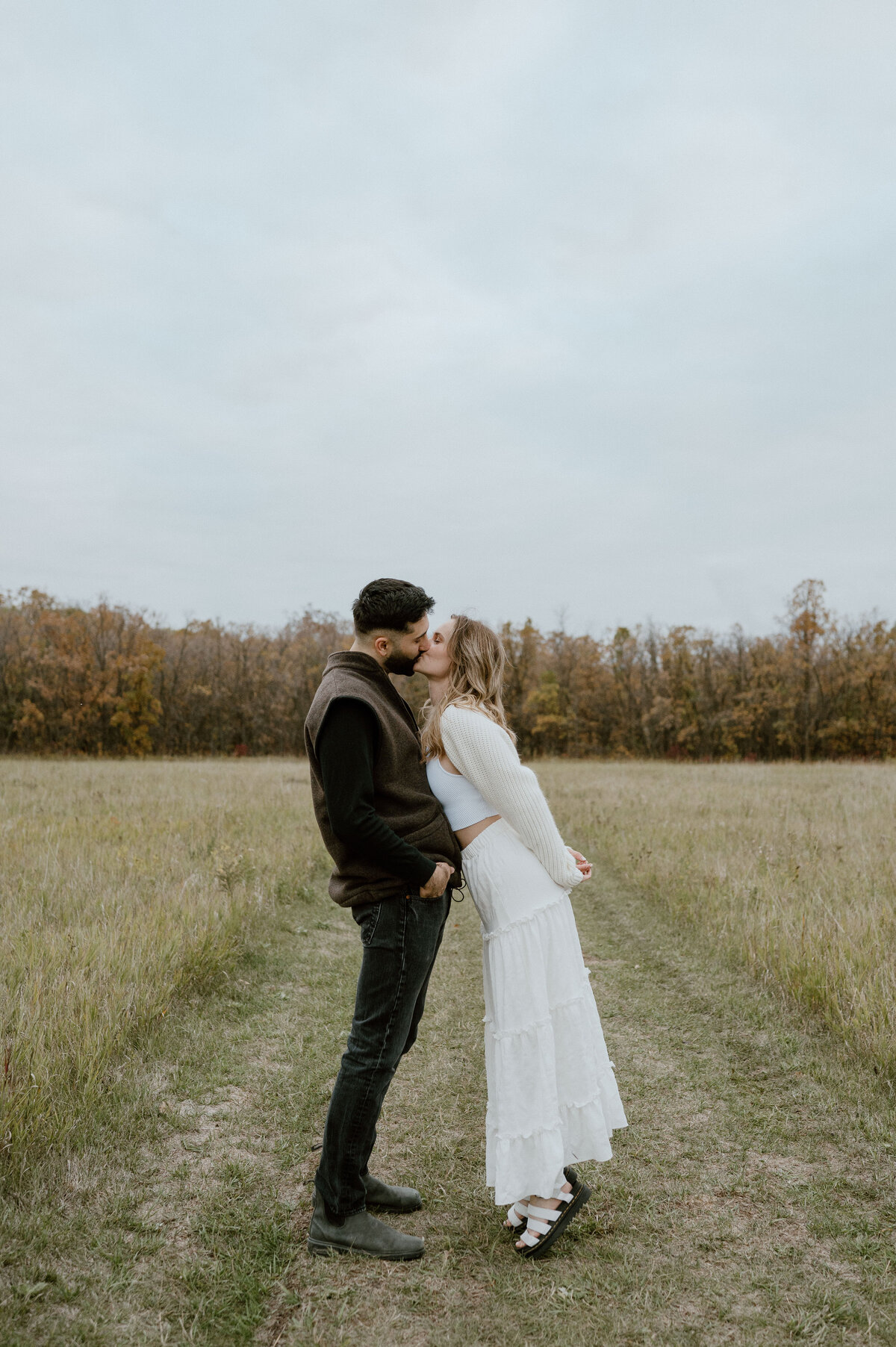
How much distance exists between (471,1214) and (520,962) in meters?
1.11

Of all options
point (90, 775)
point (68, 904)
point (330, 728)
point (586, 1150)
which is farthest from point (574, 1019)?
point (90, 775)

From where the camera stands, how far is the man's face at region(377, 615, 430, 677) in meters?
3.10

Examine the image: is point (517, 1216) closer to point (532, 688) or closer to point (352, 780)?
point (352, 780)

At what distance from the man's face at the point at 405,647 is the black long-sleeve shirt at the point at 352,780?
0.35 m

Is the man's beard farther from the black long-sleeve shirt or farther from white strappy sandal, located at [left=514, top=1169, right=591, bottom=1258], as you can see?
white strappy sandal, located at [left=514, top=1169, right=591, bottom=1258]

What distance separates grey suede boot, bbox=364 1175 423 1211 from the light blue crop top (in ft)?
4.66

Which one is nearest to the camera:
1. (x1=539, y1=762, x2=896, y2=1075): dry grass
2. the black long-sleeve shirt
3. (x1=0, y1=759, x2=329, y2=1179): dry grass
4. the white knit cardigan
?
the black long-sleeve shirt

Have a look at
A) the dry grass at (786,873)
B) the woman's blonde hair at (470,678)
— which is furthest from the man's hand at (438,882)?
the dry grass at (786,873)

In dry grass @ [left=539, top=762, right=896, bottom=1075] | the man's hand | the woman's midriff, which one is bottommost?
dry grass @ [left=539, top=762, right=896, bottom=1075]

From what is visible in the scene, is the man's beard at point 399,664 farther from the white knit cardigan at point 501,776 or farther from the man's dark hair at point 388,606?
the white knit cardigan at point 501,776

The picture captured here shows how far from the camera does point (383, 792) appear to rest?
2.97 metres

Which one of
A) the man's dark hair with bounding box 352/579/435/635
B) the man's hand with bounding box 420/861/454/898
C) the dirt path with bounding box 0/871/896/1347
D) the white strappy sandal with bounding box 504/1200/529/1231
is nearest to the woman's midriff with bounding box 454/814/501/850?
the man's hand with bounding box 420/861/454/898

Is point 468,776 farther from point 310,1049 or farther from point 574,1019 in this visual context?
point 310,1049

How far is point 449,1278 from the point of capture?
2.93m
